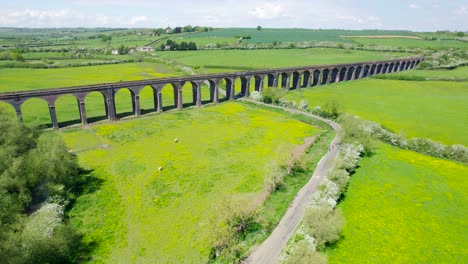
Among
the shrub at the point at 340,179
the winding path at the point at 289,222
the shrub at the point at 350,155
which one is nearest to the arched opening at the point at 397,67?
the shrub at the point at 350,155

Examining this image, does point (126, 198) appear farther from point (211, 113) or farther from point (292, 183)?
point (211, 113)

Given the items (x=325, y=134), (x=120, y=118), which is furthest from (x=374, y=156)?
(x=120, y=118)

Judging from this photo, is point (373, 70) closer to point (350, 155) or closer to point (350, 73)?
point (350, 73)

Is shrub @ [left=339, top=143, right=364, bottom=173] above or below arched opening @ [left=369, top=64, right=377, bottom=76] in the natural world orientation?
below

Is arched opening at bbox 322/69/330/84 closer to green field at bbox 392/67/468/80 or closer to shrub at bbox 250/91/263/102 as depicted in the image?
green field at bbox 392/67/468/80

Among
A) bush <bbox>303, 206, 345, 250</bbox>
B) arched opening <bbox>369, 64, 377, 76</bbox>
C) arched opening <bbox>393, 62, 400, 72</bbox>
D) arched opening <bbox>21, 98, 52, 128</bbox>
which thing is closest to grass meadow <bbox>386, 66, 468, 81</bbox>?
arched opening <bbox>369, 64, 377, 76</bbox>

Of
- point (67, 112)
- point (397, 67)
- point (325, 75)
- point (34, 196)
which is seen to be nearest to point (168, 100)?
point (67, 112)

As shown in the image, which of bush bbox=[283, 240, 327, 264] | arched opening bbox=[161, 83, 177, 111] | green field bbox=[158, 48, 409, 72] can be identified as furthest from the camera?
green field bbox=[158, 48, 409, 72]
